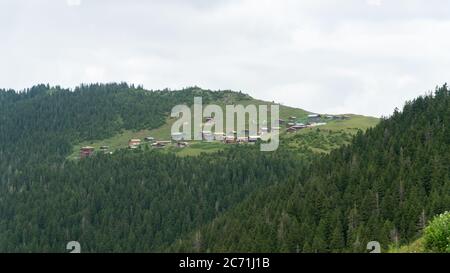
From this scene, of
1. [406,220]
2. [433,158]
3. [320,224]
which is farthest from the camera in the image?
[433,158]

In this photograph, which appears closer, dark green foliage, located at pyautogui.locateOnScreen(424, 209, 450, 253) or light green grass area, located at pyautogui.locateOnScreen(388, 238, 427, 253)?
dark green foliage, located at pyautogui.locateOnScreen(424, 209, 450, 253)

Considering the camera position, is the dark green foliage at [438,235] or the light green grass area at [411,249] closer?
the dark green foliage at [438,235]

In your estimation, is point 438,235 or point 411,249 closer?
point 438,235

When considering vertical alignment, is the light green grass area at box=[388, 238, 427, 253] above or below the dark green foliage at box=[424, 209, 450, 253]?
below

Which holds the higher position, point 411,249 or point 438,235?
point 438,235

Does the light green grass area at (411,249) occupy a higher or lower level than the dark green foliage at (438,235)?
lower
